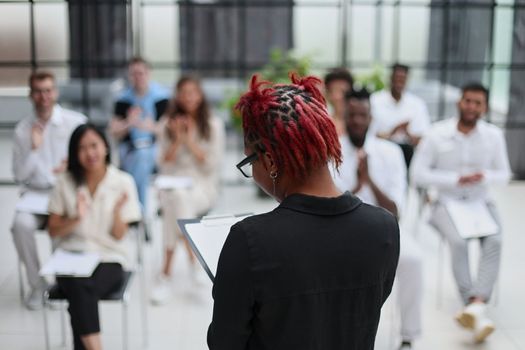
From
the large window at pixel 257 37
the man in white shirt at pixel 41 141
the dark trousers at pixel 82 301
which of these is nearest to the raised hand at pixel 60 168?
the man in white shirt at pixel 41 141

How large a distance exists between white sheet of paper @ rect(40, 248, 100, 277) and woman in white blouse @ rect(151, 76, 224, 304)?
1.20 meters

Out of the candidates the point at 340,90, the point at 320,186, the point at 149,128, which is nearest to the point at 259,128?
the point at 320,186

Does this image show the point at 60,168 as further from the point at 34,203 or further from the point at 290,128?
the point at 290,128

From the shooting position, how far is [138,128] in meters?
6.30

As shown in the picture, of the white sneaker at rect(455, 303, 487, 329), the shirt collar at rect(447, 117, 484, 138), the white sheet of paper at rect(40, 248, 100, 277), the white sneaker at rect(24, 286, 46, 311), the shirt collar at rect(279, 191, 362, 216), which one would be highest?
the shirt collar at rect(279, 191, 362, 216)

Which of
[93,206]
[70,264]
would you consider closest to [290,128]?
A: [70,264]

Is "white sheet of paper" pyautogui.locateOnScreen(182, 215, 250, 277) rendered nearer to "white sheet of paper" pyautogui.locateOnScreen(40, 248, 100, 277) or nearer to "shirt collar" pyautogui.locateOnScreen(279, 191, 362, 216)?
"shirt collar" pyautogui.locateOnScreen(279, 191, 362, 216)

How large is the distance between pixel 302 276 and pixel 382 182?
115 inches

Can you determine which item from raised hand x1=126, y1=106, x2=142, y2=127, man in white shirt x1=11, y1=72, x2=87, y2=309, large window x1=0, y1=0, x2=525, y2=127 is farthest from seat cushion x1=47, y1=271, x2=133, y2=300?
large window x1=0, y1=0, x2=525, y2=127

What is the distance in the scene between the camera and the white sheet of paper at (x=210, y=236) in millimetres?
1980

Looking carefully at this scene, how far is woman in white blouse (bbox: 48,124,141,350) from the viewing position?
418cm

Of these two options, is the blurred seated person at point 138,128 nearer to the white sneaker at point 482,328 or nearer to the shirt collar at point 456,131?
the shirt collar at point 456,131

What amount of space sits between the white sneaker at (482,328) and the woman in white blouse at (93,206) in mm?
1945

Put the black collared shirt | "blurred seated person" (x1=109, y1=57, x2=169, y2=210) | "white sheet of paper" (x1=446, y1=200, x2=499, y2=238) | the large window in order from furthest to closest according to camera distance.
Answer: the large window
"blurred seated person" (x1=109, y1=57, x2=169, y2=210)
"white sheet of paper" (x1=446, y1=200, x2=499, y2=238)
the black collared shirt
